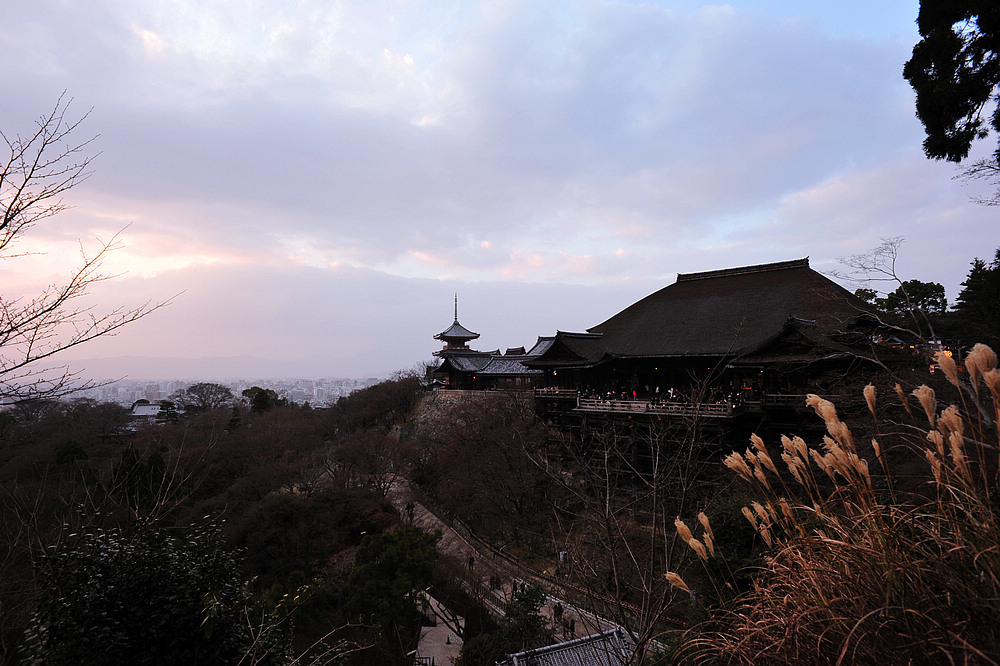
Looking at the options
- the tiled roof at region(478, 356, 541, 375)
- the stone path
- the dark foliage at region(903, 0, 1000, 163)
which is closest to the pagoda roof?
the tiled roof at region(478, 356, 541, 375)

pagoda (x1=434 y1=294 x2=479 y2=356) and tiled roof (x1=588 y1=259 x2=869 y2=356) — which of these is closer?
tiled roof (x1=588 y1=259 x2=869 y2=356)

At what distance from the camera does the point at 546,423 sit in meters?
18.8

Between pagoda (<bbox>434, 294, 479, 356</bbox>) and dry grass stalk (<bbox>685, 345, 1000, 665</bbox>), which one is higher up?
pagoda (<bbox>434, 294, 479, 356</bbox>)

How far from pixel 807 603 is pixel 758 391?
13574mm

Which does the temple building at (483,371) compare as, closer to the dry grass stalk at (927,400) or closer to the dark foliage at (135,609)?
the dark foliage at (135,609)

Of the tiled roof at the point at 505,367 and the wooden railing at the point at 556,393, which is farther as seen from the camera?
the tiled roof at the point at 505,367

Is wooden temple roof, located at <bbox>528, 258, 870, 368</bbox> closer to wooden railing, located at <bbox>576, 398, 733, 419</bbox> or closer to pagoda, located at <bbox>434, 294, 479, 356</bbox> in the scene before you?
wooden railing, located at <bbox>576, 398, 733, 419</bbox>

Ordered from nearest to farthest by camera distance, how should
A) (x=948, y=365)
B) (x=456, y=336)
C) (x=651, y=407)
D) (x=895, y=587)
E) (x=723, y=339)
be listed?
1. (x=895, y=587)
2. (x=948, y=365)
3. (x=651, y=407)
4. (x=723, y=339)
5. (x=456, y=336)

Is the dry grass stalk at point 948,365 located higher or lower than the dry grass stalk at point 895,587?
higher

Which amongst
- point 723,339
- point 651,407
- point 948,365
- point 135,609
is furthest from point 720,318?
point 135,609

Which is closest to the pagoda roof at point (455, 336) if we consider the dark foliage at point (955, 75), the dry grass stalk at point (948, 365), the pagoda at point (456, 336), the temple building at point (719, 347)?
the pagoda at point (456, 336)

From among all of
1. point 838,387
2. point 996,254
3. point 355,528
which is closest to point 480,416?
point 355,528

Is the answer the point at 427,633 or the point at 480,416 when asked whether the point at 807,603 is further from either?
the point at 480,416

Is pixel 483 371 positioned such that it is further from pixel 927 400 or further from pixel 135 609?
pixel 927 400
